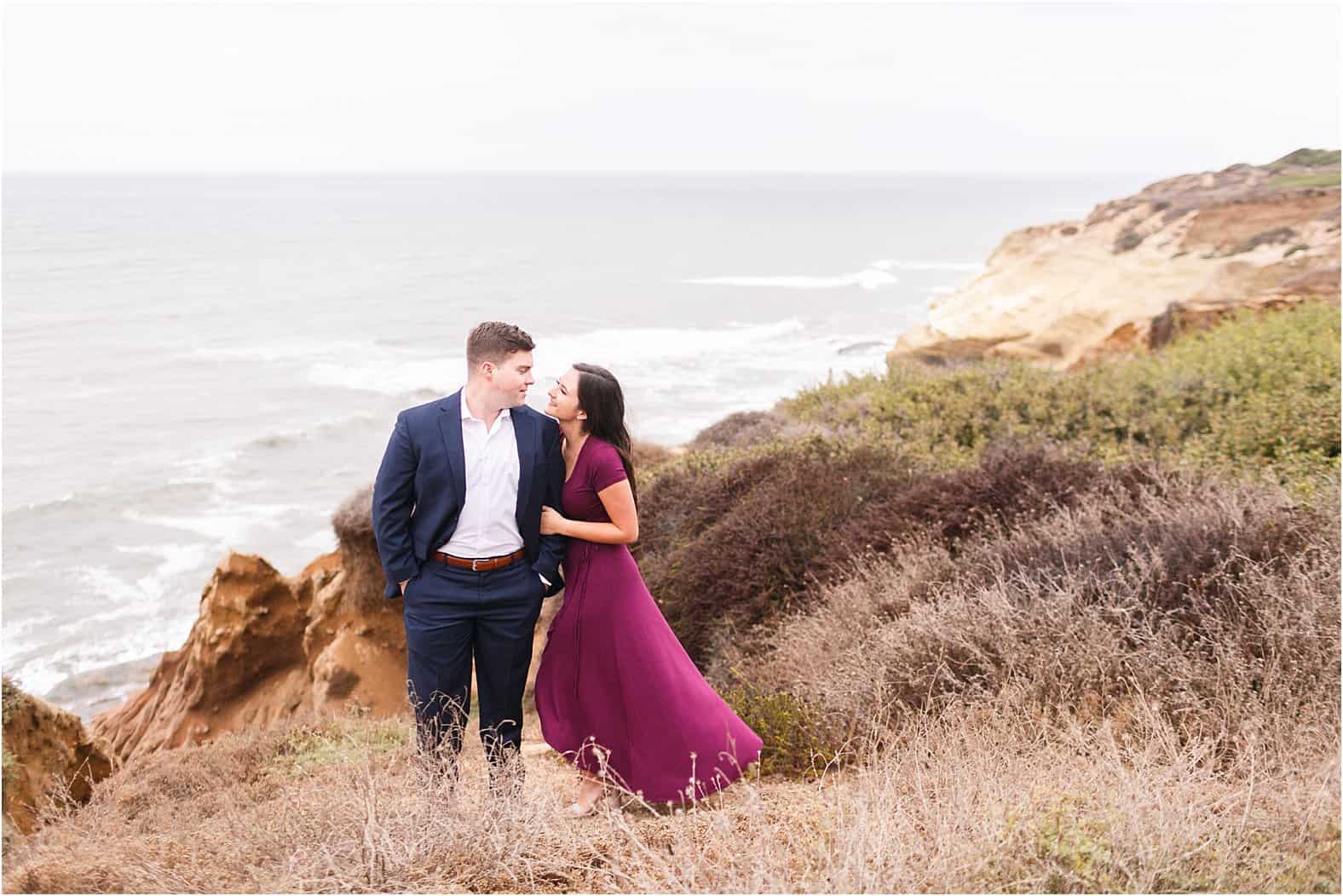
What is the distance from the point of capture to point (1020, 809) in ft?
11.2

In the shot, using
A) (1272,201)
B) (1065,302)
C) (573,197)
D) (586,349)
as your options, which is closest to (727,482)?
(1065,302)

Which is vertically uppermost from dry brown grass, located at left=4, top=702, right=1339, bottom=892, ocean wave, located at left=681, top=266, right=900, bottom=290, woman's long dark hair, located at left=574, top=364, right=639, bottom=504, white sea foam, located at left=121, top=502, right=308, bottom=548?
ocean wave, located at left=681, top=266, right=900, bottom=290

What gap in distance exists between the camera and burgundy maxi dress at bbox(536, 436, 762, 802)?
4.60 meters

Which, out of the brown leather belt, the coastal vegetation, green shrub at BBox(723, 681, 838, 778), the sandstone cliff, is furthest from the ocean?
the sandstone cliff

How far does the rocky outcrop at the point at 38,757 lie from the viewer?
6.03 m

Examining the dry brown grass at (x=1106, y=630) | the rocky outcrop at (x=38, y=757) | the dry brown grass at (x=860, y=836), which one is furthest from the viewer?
the rocky outcrop at (x=38, y=757)

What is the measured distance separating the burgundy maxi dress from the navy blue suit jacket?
243mm

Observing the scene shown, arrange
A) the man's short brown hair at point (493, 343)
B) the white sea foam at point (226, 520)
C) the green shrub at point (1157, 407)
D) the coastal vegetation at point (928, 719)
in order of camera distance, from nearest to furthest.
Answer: the coastal vegetation at point (928, 719), the man's short brown hair at point (493, 343), the green shrub at point (1157, 407), the white sea foam at point (226, 520)

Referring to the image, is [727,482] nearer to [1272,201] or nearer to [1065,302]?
Result: [1065,302]

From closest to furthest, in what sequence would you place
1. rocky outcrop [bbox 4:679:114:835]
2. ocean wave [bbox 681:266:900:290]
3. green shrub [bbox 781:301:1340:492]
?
1. rocky outcrop [bbox 4:679:114:835]
2. green shrub [bbox 781:301:1340:492]
3. ocean wave [bbox 681:266:900:290]

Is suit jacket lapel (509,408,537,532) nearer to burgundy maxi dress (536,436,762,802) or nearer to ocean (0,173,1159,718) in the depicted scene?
burgundy maxi dress (536,436,762,802)

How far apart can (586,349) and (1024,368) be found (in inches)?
1058

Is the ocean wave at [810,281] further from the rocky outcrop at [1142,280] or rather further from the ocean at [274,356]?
the rocky outcrop at [1142,280]

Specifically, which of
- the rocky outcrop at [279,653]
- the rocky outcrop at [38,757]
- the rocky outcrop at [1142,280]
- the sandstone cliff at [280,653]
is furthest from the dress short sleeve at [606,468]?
the rocky outcrop at [1142,280]
